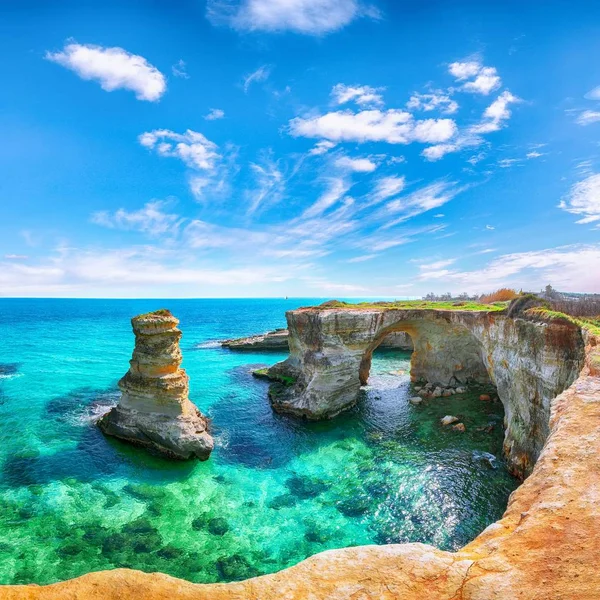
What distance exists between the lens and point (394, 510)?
15875 millimetres

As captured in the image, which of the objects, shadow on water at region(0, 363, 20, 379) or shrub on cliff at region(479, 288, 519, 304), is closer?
shadow on water at region(0, 363, 20, 379)

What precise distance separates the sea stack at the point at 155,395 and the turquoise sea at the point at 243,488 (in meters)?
1.13

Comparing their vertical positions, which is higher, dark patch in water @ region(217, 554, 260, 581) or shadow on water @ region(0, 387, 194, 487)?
Answer: shadow on water @ region(0, 387, 194, 487)

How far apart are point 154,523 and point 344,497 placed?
28.1ft

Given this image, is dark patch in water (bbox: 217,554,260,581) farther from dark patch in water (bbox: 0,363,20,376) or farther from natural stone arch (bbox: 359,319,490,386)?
dark patch in water (bbox: 0,363,20,376)

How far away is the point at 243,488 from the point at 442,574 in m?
15.2

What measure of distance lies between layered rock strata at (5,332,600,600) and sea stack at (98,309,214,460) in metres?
16.9

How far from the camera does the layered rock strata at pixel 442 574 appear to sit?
4.41 m

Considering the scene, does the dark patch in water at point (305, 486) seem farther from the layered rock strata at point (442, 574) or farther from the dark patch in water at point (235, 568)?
the layered rock strata at point (442, 574)

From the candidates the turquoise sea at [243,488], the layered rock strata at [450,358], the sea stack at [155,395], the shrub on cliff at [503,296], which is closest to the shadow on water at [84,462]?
the turquoise sea at [243,488]

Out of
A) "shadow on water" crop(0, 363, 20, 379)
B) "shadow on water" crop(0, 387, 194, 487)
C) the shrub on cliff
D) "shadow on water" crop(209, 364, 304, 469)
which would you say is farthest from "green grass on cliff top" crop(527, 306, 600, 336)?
"shadow on water" crop(0, 363, 20, 379)

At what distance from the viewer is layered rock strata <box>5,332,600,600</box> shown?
173 inches

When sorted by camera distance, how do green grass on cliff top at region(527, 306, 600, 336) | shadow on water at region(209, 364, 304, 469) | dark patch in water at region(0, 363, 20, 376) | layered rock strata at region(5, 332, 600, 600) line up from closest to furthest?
layered rock strata at region(5, 332, 600, 600)
green grass on cliff top at region(527, 306, 600, 336)
shadow on water at region(209, 364, 304, 469)
dark patch in water at region(0, 363, 20, 376)

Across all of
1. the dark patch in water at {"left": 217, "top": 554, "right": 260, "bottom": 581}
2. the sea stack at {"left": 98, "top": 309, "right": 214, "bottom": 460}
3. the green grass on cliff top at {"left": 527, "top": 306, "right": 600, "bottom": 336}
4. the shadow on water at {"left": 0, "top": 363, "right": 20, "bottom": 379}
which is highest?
the green grass on cliff top at {"left": 527, "top": 306, "right": 600, "bottom": 336}
